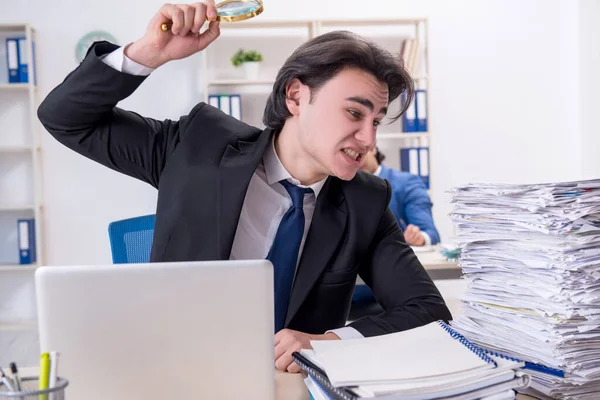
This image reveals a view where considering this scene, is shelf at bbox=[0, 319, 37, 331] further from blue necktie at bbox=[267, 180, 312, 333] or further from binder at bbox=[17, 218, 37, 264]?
blue necktie at bbox=[267, 180, 312, 333]

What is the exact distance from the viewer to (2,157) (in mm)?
5246

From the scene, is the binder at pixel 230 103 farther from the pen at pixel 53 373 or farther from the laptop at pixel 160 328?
the pen at pixel 53 373

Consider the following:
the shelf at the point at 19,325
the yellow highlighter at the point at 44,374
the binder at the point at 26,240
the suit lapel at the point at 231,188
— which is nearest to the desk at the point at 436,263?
the suit lapel at the point at 231,188

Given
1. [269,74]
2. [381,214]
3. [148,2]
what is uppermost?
[148,2]

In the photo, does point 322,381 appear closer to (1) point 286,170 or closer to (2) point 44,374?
(2) point 44,374

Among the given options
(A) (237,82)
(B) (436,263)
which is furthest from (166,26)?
(A) (237,82)

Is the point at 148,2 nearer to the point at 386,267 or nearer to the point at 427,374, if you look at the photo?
the point at 386,267

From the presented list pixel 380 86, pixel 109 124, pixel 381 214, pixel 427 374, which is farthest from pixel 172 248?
pixel 427 374

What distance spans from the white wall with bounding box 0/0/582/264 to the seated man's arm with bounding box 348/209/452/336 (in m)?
3.85

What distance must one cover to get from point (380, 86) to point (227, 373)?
0.91m

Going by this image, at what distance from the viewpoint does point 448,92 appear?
5.47 meters

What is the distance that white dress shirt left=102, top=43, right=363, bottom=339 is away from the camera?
1.67 m

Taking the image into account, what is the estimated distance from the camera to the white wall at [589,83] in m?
5.20

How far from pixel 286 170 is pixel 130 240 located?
60 centimetres
